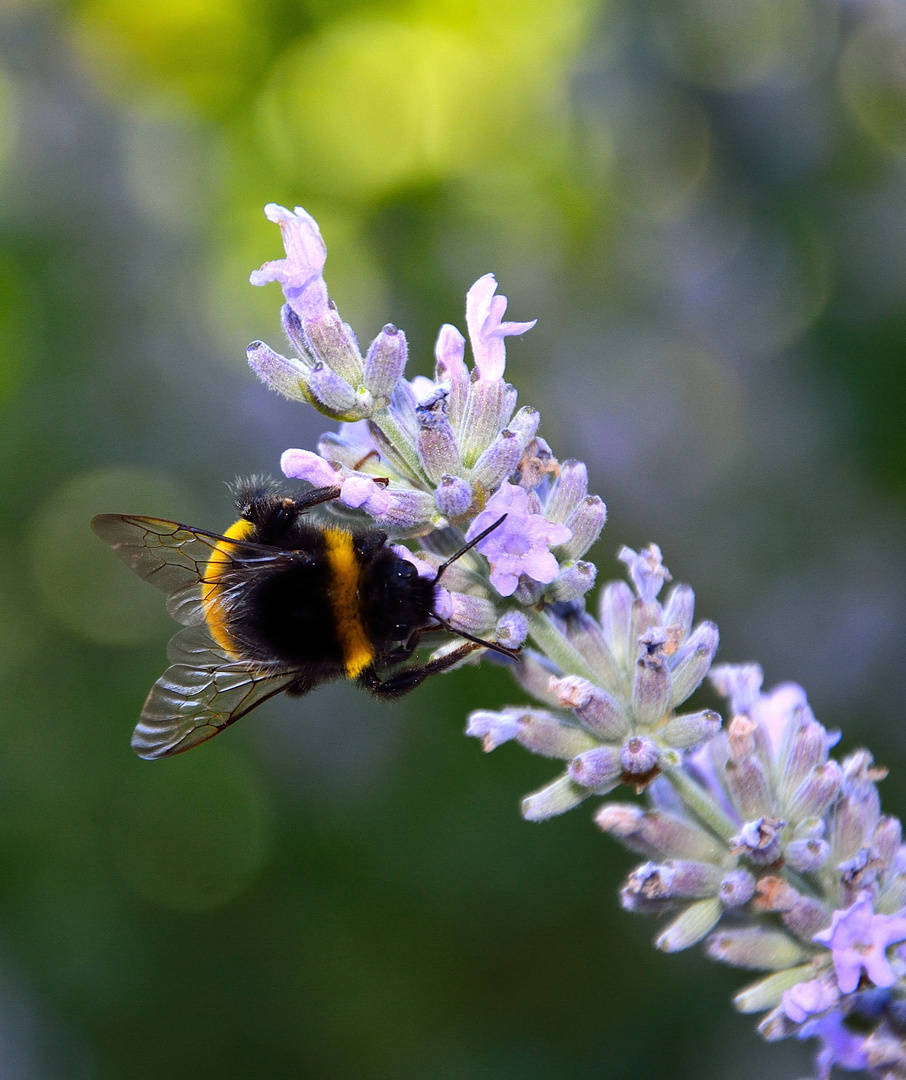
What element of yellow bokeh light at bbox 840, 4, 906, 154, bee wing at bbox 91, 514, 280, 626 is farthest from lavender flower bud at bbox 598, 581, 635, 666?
yellow bokeh light at bbox 840, 4, 906, 154

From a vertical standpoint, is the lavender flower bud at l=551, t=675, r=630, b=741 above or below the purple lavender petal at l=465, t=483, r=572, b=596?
below

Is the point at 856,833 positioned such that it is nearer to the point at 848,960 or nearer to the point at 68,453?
the point at 848,960

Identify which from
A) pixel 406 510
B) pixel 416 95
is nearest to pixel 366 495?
pixel 406 510

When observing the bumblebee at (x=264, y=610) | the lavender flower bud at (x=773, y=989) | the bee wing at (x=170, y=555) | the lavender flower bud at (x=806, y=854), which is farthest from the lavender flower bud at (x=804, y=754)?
the bee wing at (x=170, y=555)

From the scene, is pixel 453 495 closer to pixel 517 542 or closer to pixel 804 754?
pixel 517 542

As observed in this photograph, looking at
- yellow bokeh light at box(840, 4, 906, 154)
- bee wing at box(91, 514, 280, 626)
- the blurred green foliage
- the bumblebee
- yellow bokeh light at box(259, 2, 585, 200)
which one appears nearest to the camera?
the bumblebee

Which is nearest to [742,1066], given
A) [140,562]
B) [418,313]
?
[140,562]

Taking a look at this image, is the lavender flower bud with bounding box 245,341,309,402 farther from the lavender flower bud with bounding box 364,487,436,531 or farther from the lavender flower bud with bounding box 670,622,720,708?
the lavender flower bud with bounding box 670,622,720,708
